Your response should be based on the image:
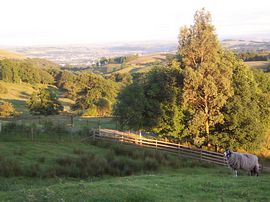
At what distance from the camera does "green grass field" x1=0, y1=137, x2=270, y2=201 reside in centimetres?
1211

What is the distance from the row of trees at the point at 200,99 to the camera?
108ft

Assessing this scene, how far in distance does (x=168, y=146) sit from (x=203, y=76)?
6840 mm

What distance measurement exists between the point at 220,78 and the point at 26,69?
105 meters

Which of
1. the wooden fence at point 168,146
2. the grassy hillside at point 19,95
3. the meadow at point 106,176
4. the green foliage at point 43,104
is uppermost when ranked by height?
the meadow at point 106,176

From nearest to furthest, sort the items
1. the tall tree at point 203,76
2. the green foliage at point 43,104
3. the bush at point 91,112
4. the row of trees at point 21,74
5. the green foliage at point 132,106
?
the tall tree at point 203,76
the green foliage at point 132,106
the green foliage at point 43,104
the bush at point 91,112
the row of trees at point 21,74

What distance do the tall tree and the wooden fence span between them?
2.87 m

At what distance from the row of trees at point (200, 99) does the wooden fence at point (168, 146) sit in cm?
184

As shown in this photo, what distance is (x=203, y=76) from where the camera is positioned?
3331cm

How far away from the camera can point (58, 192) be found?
12047 mm

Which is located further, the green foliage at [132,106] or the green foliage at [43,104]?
the green foliage at [43,104]

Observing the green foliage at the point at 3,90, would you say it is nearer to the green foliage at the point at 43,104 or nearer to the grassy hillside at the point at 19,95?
the grassy hillside at the point at 19,95

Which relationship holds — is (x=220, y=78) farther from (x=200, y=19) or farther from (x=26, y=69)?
(x=26, y=69)

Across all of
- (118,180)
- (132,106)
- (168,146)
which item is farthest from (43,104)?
(118,180)

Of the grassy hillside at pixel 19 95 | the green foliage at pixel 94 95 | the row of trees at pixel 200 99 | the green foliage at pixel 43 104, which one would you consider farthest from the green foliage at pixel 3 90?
the row of trees at pixel 200 99
